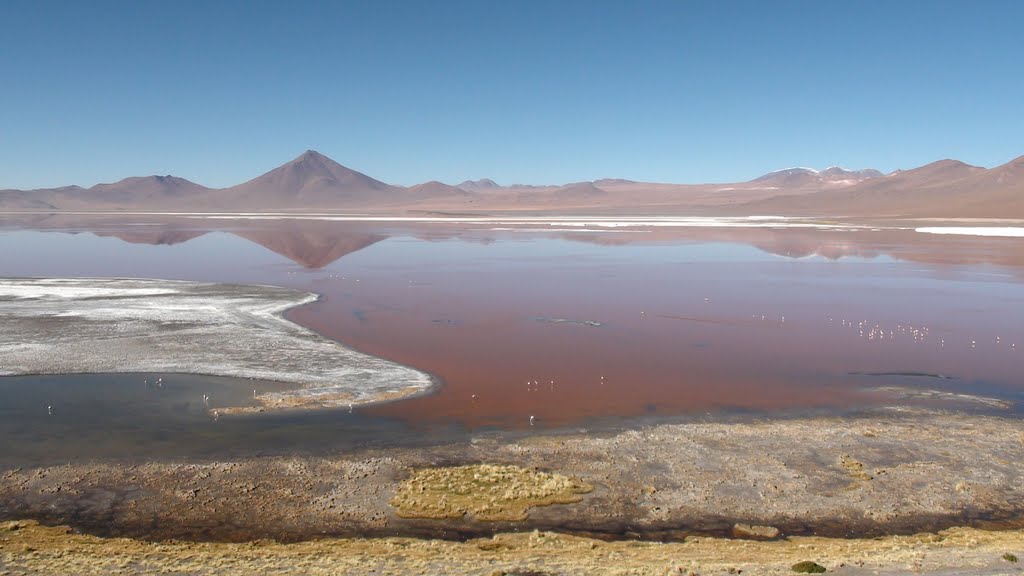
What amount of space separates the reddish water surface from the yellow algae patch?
6.20 feet

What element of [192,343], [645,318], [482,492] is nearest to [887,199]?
[645,318]

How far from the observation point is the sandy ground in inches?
486

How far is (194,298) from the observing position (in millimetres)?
20969

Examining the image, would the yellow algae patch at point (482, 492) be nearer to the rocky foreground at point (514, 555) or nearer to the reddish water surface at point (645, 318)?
the rocky foreground at point (514, 555)

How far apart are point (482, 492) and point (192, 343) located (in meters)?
9.21

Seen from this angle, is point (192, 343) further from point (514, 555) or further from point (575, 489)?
point (514, 555)

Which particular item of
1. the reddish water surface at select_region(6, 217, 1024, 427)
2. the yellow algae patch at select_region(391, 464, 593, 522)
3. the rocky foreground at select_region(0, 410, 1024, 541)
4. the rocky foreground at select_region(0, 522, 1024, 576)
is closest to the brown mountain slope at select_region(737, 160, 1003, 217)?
the reddish water surface at select_region(6, 217, 1024, 427)

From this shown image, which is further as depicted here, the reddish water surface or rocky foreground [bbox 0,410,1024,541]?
the reddish water surface

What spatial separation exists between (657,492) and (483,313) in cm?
1124

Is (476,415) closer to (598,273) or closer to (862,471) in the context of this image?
(862,471)

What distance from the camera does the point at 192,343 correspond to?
592 inches

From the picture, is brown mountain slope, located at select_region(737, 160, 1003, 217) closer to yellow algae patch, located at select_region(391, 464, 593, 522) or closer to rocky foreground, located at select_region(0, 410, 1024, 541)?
rocky foreground, located at select_region(0, 410, 1024, 541)

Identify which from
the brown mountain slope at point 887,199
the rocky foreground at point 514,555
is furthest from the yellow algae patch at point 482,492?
the brown mountain slope at point 887,199

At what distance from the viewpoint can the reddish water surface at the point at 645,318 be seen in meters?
11.9
